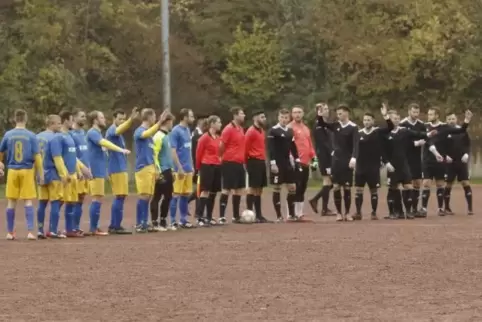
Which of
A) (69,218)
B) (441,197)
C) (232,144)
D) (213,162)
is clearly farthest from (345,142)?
(69,218)

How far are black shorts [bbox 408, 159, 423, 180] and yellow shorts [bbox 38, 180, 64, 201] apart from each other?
774 centimetres

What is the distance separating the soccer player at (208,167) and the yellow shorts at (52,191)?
146 inches

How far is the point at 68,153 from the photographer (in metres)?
21.9

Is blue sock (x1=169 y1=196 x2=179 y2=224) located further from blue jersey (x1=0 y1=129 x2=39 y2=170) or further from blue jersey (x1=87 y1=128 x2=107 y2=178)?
blue jersey (x1=0 y1=129 x2=39 y2=170)

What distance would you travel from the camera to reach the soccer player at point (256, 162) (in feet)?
83.9

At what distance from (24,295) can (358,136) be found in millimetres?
12425

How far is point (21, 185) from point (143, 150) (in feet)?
7.43

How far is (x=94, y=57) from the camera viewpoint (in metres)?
53.9

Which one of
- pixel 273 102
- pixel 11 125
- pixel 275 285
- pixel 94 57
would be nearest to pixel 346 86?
pixel 273 102

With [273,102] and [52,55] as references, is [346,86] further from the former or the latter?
[52,55]

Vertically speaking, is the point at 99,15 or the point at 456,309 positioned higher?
the point at 99,15

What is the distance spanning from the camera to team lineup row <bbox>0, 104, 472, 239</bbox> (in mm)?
21953

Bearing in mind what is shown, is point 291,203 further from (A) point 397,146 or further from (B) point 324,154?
(B) point 324,154

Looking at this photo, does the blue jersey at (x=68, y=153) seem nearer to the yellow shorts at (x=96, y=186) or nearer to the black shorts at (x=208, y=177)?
the yellow shorts at (x=96, y=186)
